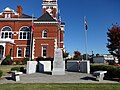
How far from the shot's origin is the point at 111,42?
49.4m

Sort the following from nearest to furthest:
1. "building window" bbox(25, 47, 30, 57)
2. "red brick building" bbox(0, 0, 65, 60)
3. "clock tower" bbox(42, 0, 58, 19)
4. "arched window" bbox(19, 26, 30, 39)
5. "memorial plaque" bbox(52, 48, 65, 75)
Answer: "memorial plaque" bbox(52, 48, 65, 75), "red brick building" bbox(0, 0, 65, 60), "building window" bbox(25, 47, 30, 57), "arched window" bbox(19, 26, 30, 39), "clock tower" bbox(42, 0, 58, 19)

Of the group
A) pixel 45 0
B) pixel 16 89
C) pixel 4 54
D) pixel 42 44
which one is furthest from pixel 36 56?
pixel 16 89

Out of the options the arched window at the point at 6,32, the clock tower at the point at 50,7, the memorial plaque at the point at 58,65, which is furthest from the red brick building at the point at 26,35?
the memorial plaque at the point at 58,65

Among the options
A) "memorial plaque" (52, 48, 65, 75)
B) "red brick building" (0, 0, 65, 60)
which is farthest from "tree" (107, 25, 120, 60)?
"memorial plaque" (52, 48, 65, 75)

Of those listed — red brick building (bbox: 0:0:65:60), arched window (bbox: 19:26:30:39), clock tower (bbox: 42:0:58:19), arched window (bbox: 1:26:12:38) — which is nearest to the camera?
red brick building (bbox: 0:0:65:60)

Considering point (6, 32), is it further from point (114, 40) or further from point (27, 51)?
point (114, 40)

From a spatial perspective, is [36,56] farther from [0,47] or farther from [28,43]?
[0,47]

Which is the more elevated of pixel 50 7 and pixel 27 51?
pixel 50 7

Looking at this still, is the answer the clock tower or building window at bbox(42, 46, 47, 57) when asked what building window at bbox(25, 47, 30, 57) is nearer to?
building window at bbox(42, 46, 47, 57)

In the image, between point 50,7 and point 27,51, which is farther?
point 50,7

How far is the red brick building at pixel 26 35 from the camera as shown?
41781mm

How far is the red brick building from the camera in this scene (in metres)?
41.8

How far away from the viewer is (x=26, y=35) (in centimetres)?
4384

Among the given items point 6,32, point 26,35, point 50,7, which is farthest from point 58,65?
point 50,7
